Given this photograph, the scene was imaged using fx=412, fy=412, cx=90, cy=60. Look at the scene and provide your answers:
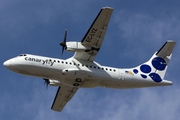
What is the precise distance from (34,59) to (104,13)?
6788mm

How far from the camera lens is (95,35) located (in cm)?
3291

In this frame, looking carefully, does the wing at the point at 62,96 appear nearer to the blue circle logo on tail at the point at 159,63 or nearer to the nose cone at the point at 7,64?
the nose cone at the point at 7,64

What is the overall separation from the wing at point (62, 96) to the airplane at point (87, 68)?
1335 millimetres

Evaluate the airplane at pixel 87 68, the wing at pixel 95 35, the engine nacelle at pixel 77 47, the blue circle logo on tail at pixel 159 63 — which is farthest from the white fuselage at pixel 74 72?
the blue circle logo on tail at pixel 159 63

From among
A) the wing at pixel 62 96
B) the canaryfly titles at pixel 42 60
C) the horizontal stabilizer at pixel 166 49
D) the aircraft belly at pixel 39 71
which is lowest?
the wing at pixel 62 96

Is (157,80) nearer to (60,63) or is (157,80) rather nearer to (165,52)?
(165,52)

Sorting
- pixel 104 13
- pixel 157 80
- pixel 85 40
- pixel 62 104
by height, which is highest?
pixel 104 13

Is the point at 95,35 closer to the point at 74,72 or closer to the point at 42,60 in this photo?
the point at 74,72

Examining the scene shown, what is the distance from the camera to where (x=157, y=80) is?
35.3m

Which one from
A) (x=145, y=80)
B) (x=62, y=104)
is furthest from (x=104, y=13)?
(x=62, y=104)

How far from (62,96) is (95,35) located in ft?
25.7

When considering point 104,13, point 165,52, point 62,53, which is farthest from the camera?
point 165,52

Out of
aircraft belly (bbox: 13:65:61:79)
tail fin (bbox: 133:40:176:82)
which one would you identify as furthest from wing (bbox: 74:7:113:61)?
tail fin (bbox: 133:40:176:82)

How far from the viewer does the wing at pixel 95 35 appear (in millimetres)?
31766
